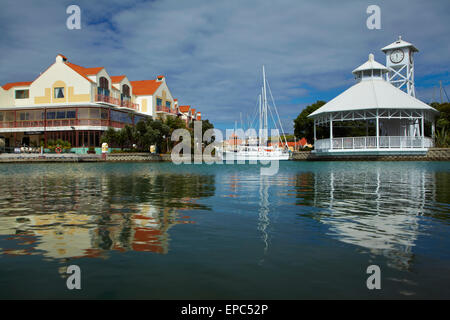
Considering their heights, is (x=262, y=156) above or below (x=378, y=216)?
above

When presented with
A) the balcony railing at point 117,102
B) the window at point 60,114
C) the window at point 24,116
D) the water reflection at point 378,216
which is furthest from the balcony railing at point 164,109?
the water reflection at point 378,216

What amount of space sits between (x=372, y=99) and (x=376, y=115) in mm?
2296

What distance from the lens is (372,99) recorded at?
44.6 metres

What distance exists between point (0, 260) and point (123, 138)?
4790 centimetres

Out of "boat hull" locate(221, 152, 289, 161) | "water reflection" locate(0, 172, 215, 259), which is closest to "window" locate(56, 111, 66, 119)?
"boat hull" locate(221, 152, 289, 161)

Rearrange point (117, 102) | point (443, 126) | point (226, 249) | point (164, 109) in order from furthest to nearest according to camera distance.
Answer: point (164, 109), point (117, 102), point (443, 126), point (226, 249)

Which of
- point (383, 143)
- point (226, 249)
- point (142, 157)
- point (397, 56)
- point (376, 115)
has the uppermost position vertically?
point (397, 56)

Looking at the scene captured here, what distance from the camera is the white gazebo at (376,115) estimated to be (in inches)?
1713

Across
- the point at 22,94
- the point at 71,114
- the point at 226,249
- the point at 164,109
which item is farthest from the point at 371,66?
the point at 22,94

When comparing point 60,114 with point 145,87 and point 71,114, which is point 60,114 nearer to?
point 71,114

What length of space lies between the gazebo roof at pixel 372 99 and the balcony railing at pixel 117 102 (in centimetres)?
3098

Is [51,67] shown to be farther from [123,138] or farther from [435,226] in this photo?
[435,226]

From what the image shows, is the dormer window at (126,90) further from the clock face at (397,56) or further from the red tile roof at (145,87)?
the clock face at (397,56)
